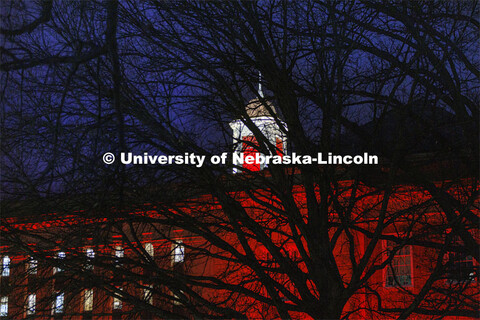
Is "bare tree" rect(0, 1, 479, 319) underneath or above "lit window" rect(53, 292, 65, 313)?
above

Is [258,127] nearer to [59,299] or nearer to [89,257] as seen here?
[89,257]

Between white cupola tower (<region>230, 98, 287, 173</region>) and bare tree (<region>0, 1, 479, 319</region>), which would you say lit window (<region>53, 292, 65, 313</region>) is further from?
white cupola tower (<region>230, 98, 287, 173</region>)

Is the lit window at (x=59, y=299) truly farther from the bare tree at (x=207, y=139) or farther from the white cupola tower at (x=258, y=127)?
the white cupola tower at (x=258, y=127)

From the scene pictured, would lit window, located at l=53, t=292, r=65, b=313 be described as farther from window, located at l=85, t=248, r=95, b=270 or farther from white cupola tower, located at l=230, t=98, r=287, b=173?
white cupola tower, located at l=230, t=98, r=287, b=173

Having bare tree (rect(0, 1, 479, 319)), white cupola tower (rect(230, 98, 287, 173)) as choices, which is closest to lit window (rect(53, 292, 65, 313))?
bare tree (rect(0, 1, 479, 319))

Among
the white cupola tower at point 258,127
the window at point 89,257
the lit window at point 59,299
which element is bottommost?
the lit window at point 59,299

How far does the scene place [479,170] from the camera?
312 inches

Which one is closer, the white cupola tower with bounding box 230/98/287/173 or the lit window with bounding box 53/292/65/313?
the lit window with bounding box 53/292/65/313

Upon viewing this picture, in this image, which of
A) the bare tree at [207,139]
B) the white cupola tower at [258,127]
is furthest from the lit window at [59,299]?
the white cupola tower at [258,127]

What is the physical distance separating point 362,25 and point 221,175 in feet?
9.36

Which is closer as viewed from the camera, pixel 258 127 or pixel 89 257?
pixel 89 257

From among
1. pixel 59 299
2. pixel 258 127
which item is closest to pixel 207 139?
pixel 258 127

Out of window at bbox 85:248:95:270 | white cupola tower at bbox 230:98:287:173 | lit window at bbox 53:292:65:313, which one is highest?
white cupola tower at bbox 230:98:287:173

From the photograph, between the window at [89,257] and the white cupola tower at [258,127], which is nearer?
the window at [89,257]
